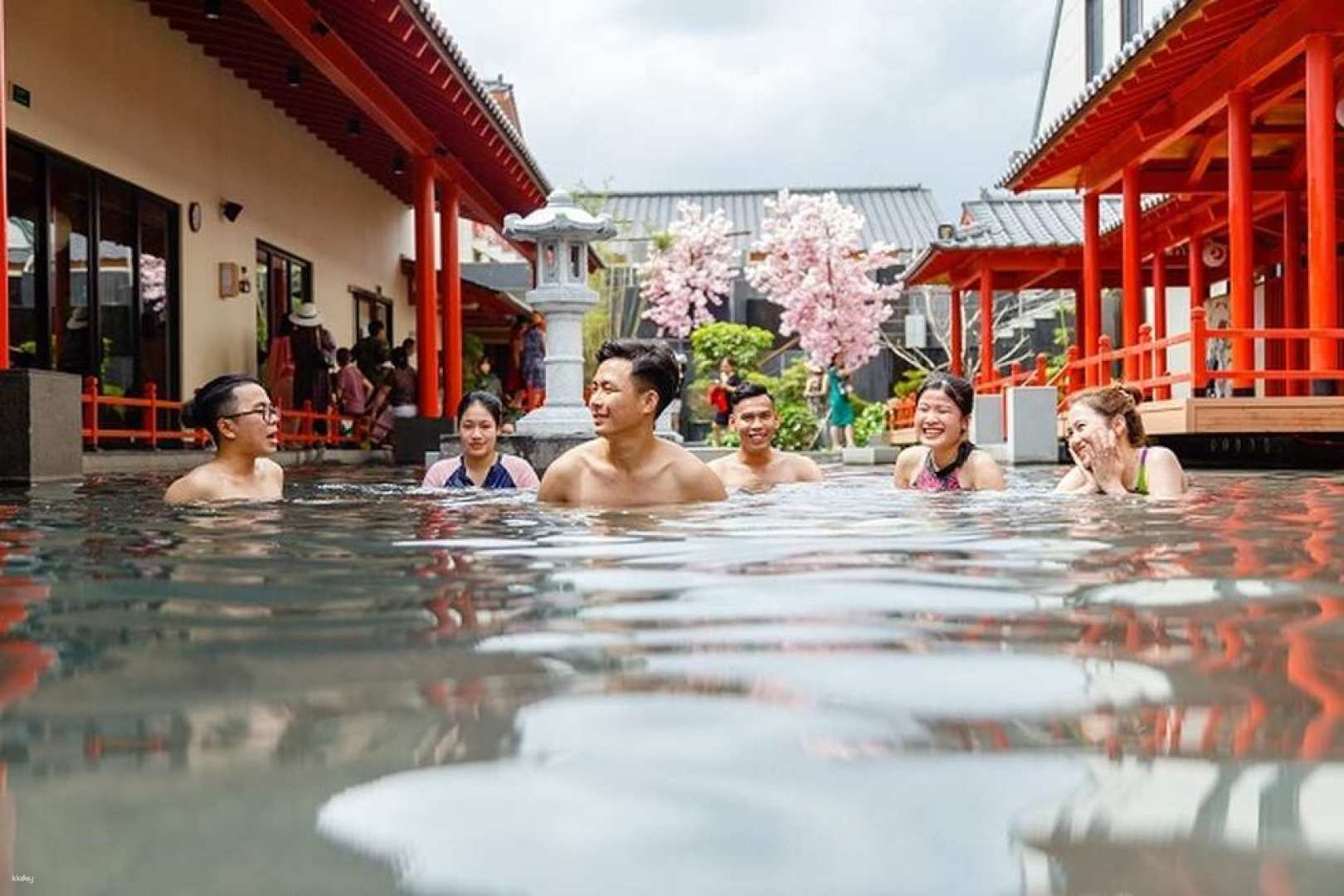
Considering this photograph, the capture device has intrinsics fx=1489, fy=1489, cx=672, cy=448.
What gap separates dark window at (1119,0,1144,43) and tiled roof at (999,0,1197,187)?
8.30 meters

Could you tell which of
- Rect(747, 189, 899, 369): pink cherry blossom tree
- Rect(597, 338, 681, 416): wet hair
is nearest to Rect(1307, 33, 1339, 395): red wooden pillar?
Rect(597, 338, 681, 416): wet hair

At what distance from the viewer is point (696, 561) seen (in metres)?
3.66

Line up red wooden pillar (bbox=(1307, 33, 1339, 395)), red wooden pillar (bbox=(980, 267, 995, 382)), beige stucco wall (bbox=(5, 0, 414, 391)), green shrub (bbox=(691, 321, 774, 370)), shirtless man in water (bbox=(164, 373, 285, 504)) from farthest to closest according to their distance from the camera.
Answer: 1. green shrub (bbox=(691, 321, 774, 370))
2. red wooden pillar (bbox=(980, 267, 995, 382))
3. beige stucco wall (bbox=(5, 0, 414, 391))
4. red wooden pillar (bbox=(1307, 33, 1339, 395))
5. shirtless man in water (bbox=(164, 373, 285, 504))

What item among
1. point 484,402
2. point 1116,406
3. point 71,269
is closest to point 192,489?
point 484,402

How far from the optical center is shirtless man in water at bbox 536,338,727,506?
243 inches

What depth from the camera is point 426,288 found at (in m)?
16.2

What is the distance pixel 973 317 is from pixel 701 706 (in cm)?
3235

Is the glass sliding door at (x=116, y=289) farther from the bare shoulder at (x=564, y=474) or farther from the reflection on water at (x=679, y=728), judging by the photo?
the reflection on water at (x=679, y=728)

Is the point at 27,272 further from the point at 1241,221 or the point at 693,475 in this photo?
the point at 1241,221

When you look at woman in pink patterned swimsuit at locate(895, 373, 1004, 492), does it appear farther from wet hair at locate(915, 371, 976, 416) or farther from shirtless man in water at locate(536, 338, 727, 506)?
shirtless man in water at locate(536, 338, 727, 506)

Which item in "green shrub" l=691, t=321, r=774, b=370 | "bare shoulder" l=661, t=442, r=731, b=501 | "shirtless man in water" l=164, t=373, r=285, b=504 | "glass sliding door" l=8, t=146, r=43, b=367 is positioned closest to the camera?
"bare shoulder" l=661, t=442, r=731, b=501

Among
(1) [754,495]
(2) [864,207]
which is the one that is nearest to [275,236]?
(1) [754,495]

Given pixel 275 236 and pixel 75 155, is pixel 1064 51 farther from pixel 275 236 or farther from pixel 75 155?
pixel 75 155

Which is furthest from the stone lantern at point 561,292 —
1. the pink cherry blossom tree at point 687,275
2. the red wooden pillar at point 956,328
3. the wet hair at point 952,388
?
the pink cherry blossom tree at point 687,275
